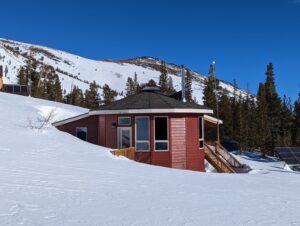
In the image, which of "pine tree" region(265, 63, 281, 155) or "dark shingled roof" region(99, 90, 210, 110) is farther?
"pine tree" region(265, 63, 281, 155)

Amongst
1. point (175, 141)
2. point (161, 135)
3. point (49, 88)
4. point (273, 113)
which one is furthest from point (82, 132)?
point (49, 88)

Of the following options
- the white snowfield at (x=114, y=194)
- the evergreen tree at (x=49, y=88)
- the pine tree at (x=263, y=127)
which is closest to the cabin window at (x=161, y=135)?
the white snowfield at (x=114, y=194)

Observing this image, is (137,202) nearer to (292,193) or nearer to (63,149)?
(292,193)

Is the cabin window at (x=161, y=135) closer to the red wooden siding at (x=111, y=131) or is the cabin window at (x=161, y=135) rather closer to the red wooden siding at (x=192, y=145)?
the red wooden siding at (x=192, y=145)

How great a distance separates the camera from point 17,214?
19.1ft

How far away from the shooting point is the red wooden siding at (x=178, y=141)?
722 inches

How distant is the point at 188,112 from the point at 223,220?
1208cm

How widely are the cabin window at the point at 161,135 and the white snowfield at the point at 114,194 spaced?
4679mm

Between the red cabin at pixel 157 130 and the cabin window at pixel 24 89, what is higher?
the cabin window at pixel 24 89

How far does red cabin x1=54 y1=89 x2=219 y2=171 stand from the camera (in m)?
18.2

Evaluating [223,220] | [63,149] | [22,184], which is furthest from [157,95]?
[223,220]

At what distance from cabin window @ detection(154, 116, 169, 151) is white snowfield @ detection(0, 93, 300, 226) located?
184 inches

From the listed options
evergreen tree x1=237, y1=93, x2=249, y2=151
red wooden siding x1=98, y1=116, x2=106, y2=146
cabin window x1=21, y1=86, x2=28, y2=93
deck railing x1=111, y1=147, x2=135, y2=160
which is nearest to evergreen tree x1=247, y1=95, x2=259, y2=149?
evergreen tree x1=237, y1=93, x2=249, y2=151

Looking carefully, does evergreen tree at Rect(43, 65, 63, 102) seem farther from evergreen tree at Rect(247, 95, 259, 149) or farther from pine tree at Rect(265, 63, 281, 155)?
pine tree at Rect(265, 63, 281, 155)
